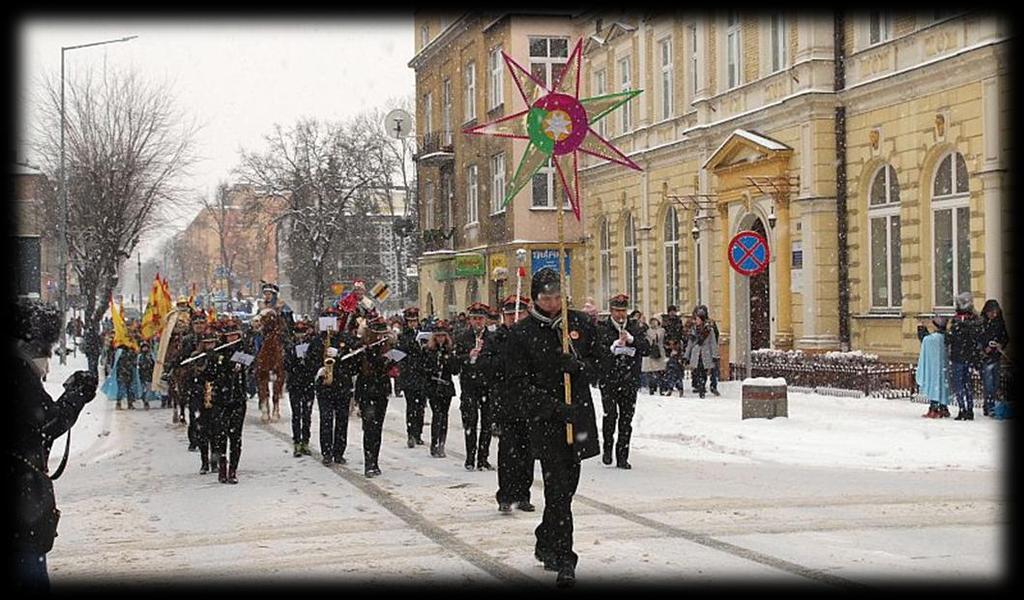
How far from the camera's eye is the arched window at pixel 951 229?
71.7 ft

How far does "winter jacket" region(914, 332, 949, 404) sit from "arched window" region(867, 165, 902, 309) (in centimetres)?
541

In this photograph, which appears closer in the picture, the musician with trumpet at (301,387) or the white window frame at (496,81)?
the musician with trumpet at (301,387)

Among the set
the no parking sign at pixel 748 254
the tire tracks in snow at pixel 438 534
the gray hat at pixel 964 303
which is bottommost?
the tire tracks in snow at pixel 438 534

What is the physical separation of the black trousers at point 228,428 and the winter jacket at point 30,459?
303 inches

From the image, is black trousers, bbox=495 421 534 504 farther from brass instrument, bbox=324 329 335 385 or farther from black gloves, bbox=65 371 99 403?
black gloves, bbox=65 371 99 403

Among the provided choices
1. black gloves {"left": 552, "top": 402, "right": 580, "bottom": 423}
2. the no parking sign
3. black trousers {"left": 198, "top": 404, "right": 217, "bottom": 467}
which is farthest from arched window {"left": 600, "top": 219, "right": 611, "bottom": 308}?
black gloves {"left": 552, "top": 402, "right": 580, "bottom": 423}

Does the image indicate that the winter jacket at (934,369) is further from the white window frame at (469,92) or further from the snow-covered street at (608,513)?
the white window frame at (469,92)

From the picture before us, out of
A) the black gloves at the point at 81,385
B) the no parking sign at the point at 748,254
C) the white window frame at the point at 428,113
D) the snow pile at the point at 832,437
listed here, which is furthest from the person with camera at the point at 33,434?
the white window frame at the point at 428,113

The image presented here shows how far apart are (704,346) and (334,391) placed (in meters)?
12.0

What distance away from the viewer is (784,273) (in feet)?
89.1

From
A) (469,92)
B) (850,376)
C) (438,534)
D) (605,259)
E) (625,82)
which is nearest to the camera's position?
(438,534)

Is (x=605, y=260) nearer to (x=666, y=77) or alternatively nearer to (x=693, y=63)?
(x=666, y=77)

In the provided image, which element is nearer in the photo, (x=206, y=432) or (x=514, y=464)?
(x=514, y=464)

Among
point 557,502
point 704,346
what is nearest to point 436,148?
point 704,346
